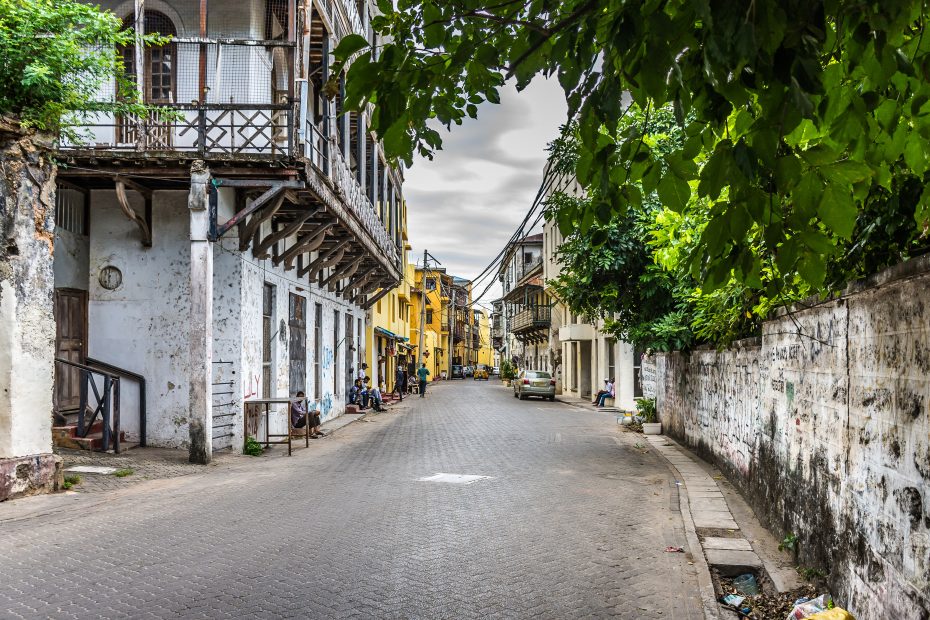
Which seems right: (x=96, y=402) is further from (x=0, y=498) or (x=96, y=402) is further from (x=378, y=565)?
(x=378, y=565)

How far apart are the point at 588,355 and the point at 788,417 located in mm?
32342

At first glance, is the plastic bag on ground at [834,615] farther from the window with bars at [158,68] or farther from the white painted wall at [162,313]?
the window with bars at [158,68]

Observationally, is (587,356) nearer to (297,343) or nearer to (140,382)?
(297,343)

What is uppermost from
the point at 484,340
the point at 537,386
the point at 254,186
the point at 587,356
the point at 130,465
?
the point at 254,186

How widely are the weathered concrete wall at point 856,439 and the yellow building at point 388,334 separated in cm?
2373

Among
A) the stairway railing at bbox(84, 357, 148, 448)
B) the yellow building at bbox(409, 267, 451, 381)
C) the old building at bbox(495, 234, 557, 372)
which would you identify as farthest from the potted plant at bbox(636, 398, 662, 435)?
the yellow building at bbox(409, 267, 451, 381)

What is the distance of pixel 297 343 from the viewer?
1852cm

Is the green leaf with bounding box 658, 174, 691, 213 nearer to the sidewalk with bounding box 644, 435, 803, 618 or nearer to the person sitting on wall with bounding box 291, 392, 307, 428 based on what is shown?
the sidewalk with bounding box 644, 435, 803, 618

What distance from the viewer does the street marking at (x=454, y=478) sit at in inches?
419

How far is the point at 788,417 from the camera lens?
6.99 metres

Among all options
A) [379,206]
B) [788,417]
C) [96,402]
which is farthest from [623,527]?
[379,206]

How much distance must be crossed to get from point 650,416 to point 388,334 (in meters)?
18.9

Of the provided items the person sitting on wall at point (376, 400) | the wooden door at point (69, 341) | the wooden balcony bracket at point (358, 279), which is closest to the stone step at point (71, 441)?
the wooden door at point (69, 341)

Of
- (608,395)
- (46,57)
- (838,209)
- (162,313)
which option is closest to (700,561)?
(838,209)
